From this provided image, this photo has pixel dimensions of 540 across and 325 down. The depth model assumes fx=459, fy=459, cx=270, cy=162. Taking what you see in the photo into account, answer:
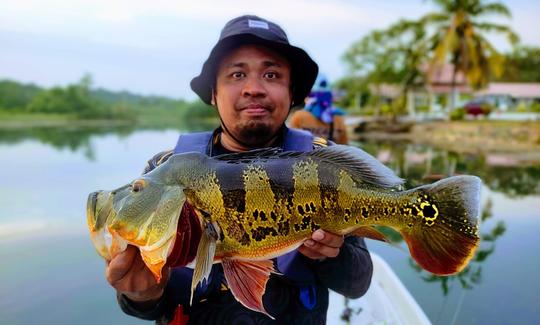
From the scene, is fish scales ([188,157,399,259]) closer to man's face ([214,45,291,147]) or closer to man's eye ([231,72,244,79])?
man's face ([214,45,291,147])

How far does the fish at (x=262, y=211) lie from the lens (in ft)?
5.10

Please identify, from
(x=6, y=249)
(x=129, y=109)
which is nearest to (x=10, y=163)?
(x=6, y=249)

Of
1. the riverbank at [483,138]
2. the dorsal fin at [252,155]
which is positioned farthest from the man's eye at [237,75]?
the riverbank at [483,138]

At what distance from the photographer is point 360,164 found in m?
1.75

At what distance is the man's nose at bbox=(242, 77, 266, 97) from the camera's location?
197 cm

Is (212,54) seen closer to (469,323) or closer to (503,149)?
(469,323)

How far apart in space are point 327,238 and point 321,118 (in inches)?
179

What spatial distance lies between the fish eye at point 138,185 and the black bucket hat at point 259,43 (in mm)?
783

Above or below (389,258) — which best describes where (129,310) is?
above

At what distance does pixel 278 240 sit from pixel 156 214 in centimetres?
45

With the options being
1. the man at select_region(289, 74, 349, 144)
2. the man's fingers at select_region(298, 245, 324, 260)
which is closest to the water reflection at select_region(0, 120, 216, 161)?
the man at select_region(289, 74, 349, 144)

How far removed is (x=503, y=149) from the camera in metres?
24.5

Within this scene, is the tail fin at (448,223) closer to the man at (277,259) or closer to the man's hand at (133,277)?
the man at (277,259)

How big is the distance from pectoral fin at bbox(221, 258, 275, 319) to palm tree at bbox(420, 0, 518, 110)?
32084 millimetres
